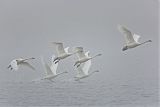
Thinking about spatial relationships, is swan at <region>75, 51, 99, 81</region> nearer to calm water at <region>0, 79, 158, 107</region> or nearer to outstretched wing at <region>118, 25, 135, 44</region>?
calm water at <region>0, 79, 158, 107</region>

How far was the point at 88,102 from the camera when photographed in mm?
10133

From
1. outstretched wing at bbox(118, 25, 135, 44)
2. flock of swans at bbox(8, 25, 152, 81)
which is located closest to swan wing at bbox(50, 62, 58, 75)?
flock of swans at bbox(8, 25, 152, 81)

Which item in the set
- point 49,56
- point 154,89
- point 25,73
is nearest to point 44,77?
point 49,56

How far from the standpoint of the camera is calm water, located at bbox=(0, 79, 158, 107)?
10070 mm

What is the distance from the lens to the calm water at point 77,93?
10070 millimetres

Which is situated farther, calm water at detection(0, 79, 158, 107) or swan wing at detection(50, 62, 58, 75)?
calm water at detection(0, 79, 158, 107)

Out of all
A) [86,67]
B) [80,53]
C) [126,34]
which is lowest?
[126,34]

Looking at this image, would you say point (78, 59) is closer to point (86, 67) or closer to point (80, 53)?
point (80, 53)

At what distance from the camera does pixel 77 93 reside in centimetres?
1066

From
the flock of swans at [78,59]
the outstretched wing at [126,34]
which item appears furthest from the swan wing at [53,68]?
the outstretched wing at [126,34]

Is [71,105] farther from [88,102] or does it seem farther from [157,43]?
[157,43]

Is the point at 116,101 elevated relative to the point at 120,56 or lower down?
lower down

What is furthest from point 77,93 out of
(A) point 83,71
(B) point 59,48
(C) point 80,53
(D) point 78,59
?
(B) point 59,48

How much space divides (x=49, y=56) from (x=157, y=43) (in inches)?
67.3
